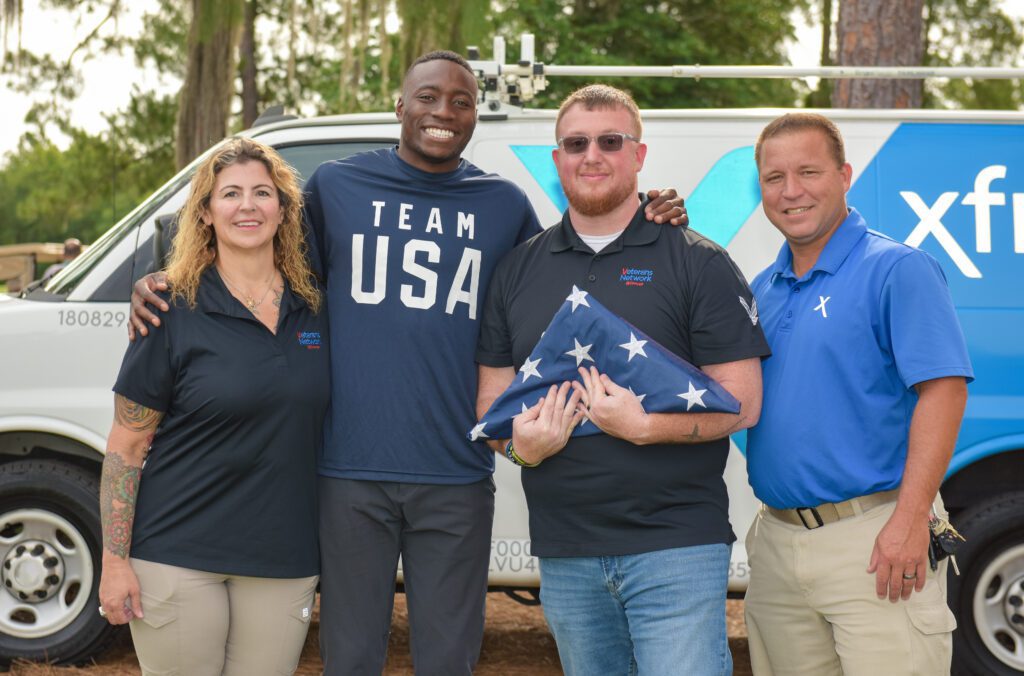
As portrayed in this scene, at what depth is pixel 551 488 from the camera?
3.00m

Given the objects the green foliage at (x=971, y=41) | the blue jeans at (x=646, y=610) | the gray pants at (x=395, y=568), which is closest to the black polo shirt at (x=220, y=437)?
the gray pants at (x=395, y=568)

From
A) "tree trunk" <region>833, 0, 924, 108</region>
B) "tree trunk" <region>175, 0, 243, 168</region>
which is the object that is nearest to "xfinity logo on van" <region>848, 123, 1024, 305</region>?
"tree trunk" <region>833, 0, 924, 108</region>

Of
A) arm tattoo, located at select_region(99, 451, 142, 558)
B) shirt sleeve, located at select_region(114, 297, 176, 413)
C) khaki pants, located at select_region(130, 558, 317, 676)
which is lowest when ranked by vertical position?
khaki pants, located at select_region(130, 558, 317, 676)

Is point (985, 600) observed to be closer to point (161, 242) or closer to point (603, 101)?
point (603, 101)

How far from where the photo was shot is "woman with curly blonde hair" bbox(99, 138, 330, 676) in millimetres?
2979

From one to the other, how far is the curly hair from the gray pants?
24.4 inches

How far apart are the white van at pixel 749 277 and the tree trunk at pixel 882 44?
3.66 m

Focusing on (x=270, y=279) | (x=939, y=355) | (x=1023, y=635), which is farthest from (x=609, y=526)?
(x=1023, y=635)

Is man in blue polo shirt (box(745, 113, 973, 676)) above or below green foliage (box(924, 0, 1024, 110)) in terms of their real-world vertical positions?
below

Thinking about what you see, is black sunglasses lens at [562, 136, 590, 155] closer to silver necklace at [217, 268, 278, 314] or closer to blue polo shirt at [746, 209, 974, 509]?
blue polo shirt at [746, 209, 974, 509]

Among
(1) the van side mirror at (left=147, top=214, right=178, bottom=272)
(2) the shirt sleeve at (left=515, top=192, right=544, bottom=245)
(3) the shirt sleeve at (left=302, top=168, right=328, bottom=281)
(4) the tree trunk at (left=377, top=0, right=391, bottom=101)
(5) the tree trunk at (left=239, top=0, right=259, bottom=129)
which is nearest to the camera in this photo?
(3) the shirt sleeve at (left=302, top=168, right=328, bottom=281)

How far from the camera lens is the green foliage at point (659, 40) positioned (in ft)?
61.7

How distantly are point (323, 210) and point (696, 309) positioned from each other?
4.03 feet

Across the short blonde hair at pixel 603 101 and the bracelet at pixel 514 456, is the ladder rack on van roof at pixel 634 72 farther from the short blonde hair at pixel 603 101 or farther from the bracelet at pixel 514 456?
the bracelet at pixel 514 456
